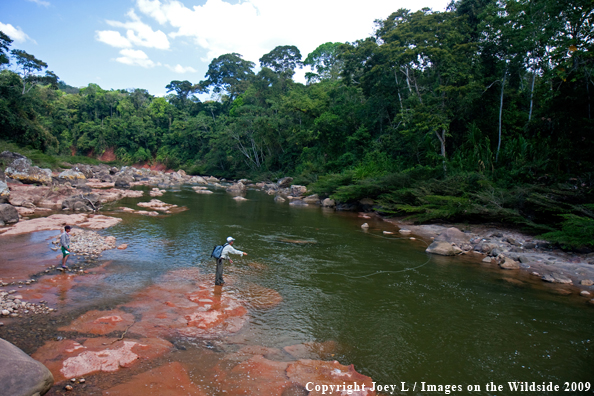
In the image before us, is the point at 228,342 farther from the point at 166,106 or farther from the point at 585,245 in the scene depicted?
the point at 166,106

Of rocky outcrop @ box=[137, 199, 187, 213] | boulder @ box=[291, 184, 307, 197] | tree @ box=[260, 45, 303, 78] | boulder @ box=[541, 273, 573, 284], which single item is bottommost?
rocky outcrop @ box=[137, 199, 187, 213]

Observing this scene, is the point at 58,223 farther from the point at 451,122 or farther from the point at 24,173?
the point at 451,122

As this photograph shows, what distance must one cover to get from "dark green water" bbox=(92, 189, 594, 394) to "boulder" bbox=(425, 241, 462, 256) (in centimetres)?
37

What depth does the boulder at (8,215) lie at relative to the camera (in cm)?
1224

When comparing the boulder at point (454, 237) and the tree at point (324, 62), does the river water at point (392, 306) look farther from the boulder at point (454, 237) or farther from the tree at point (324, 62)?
the tree at point (324, 62)

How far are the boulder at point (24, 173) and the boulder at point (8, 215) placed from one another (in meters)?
9.99

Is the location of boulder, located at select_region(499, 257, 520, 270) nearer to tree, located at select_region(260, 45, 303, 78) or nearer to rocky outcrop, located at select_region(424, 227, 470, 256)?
rocky outcrop, located at select_region(424, 227, 470, 256)

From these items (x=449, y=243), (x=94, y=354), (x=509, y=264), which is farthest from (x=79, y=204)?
(x=509, y=264)

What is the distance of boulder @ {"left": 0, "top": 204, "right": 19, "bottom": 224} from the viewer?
482 inches

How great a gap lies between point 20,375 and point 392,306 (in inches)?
246

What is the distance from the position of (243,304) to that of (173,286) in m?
1.89

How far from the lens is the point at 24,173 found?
2067 cm

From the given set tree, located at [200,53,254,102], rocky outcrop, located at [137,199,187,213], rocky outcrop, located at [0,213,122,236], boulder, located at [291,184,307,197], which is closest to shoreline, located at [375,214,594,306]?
rocky outcrop, located at [137,199,187,213]

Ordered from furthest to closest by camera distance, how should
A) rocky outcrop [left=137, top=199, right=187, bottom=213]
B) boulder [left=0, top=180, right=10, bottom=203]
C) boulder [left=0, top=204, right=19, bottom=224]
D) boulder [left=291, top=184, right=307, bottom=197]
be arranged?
boulder [left=291, top=184, right=307, bottom=197], rocky outcrop [left=137, top=199, right=187, bottom=213], boulder [left=0, top=180, right=10, bottom=203], boulder [left=0, top=204, right=19, bottom=224]
